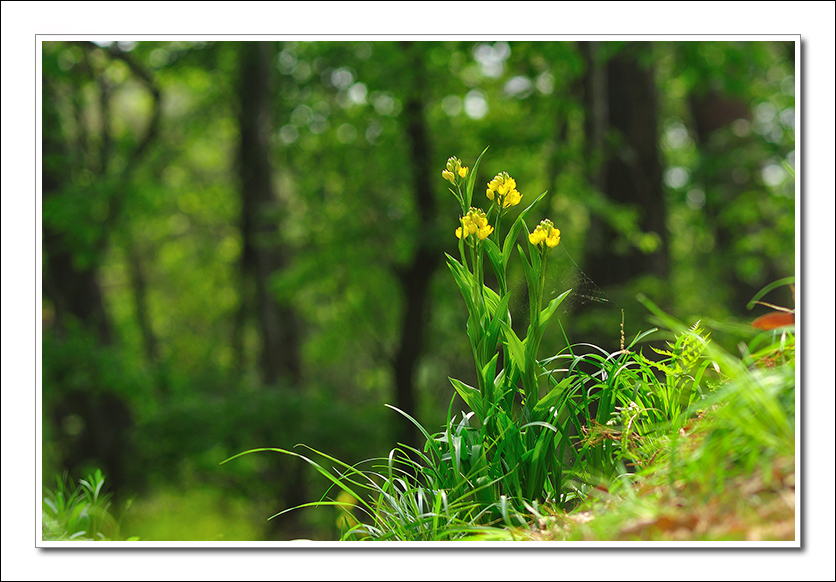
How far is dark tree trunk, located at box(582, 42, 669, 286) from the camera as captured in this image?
5219 millimetres

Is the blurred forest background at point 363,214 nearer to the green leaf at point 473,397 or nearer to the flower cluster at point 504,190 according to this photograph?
the flower cluster at point 504,190

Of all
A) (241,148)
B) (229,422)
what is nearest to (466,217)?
(229,422)

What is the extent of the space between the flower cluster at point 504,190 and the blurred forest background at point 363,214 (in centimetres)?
259

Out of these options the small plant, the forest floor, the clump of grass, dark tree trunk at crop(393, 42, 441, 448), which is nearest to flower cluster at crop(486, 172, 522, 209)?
the clump of grass

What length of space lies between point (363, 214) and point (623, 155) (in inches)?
97.6

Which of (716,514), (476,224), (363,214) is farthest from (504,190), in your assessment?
(363,214)

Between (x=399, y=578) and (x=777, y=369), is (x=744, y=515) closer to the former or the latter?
(x=777, y=369)

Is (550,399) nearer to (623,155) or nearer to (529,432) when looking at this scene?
(529,432)

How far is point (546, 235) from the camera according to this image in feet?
4.85

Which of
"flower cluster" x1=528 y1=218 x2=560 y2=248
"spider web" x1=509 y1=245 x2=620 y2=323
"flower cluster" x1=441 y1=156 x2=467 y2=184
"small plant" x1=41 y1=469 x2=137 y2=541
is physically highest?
"flower cluster" x1=441 y1=156 x2=467 y2=184

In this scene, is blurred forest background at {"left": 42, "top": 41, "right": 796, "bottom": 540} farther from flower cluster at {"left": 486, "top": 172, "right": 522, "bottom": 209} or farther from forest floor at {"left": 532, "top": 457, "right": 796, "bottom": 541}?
forest floor at {"left": 532, "top": 457, "right": 796, "bottom": 541}

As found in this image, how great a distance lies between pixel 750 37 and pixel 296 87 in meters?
5.68

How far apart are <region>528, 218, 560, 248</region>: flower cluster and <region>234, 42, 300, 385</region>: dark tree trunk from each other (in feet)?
20.6

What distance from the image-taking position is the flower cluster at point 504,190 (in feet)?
5.07
